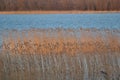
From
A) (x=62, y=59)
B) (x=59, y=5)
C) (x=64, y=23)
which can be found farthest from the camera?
(x=64, y=23)

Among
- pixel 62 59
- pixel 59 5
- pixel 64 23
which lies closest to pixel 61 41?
pixel 62 59

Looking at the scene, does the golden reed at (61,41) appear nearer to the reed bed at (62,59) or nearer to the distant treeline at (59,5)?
the reed bed at (62,59)

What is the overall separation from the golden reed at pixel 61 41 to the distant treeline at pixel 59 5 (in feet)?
25.2

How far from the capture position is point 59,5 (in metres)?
15.7

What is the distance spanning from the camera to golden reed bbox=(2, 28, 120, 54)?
6.61 m

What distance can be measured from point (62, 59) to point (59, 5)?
9.51 metres

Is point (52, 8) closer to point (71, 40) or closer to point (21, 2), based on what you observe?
point (21, 2)

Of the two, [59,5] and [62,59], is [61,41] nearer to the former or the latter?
[62,59]

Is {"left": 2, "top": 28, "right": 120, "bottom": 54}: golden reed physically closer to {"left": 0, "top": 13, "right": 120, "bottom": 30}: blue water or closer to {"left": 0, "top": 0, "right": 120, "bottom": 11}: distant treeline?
{"left": 0, "top": 13, "right": 120, "bottom": 30}: blue water

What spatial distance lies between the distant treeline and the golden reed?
7692 mm

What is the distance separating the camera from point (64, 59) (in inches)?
252

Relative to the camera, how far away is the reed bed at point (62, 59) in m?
6.18

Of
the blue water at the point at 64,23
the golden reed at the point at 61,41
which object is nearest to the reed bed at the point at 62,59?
the golden reed at the point at 61,41

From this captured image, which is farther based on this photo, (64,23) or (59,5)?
(64,23)
